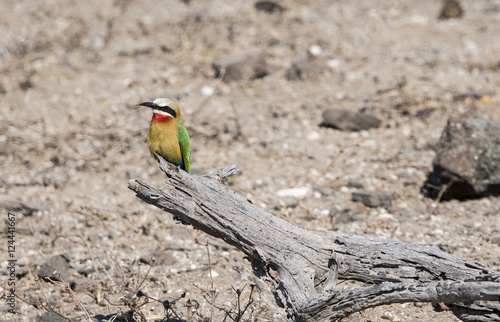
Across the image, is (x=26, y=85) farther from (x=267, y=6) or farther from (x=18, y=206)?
(x=267, y=6)

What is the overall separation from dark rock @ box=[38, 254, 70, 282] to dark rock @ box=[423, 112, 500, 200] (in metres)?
3.03

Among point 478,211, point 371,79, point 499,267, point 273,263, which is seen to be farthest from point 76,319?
point 371,79

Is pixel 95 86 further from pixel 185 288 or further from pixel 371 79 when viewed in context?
pixel 185 288

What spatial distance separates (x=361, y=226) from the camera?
450cm

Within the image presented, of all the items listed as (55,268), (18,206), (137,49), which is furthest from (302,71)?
(55,268)

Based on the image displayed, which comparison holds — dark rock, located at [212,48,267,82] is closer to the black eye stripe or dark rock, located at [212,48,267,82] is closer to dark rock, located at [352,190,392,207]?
dark rock, located at [352,190,392,207]

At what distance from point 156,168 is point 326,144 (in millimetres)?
1860

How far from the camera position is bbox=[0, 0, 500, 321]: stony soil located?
407cm

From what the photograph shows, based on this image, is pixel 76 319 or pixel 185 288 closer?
pixel 76 319

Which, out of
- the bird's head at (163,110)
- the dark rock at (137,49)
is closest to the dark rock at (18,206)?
the bird's head at (163,110)

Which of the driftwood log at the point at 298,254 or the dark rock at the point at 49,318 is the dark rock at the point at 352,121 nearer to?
the driftwood log at the point at 298,254

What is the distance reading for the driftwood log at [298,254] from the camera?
105 inches

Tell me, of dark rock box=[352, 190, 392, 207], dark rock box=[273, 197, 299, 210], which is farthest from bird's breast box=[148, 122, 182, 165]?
dark rock box=[352, 190, 392, 207]

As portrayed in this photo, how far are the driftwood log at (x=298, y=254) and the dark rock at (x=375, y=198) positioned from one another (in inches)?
77.2
